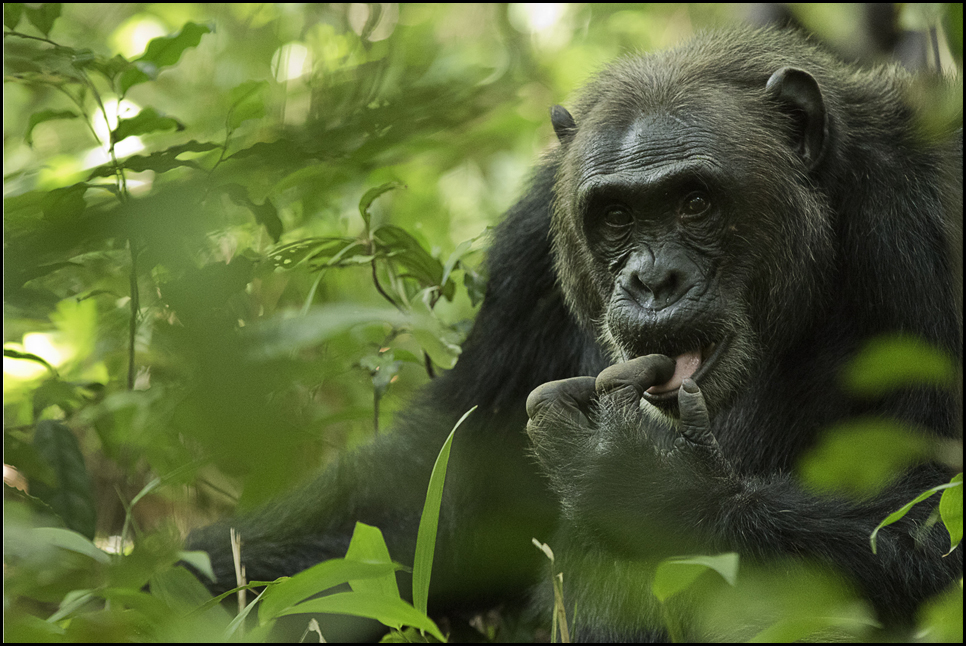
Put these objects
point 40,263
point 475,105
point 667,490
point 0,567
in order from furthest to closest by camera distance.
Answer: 1. point 667,490
2. point 0,567
3. point 475,105
4. point 40,263

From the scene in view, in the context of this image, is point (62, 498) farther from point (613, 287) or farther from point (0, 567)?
point (613, 287)

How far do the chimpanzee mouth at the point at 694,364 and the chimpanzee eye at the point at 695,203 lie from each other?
0.47 meters

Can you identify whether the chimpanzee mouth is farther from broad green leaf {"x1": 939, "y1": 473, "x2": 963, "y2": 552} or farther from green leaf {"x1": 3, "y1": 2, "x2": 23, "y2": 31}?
green leaf {"x1": 3, "y1": 2, "x2": 23, "y2": 31}

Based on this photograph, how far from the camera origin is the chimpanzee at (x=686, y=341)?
2.64 meters

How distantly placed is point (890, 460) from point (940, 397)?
1.76 m

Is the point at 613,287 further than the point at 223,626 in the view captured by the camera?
Yes

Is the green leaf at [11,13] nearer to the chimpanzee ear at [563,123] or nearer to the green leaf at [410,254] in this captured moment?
the green leaf at [410,254]

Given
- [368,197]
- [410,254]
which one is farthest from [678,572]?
[410,254]

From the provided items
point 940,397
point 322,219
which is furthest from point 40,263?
point 322,219

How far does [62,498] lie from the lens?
2.60m

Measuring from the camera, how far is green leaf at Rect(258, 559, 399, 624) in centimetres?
162

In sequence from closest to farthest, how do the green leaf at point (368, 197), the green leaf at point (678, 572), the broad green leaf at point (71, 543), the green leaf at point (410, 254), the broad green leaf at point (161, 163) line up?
the broad green leaf at point (161, 163) → the green leaf at point (678, 572) → the broad green leaf at point (71, 543) → the green leaf at point (368, 197) → the green leaf at point (410, 254)

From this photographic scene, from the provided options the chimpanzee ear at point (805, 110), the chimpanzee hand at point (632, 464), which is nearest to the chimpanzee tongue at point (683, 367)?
the chimpanzee hand at point (632, 464)

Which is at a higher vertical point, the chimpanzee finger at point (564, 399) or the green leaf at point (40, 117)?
the green leaf at point (40, 117)
